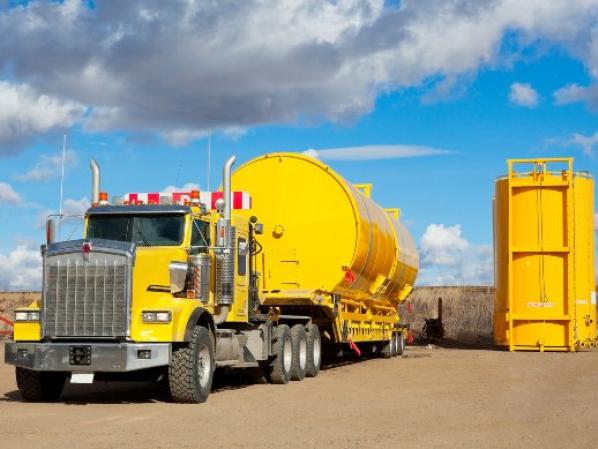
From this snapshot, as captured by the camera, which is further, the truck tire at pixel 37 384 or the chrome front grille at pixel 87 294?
the truck tire at pixel 37 384

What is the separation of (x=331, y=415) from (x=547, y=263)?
17.2 meters

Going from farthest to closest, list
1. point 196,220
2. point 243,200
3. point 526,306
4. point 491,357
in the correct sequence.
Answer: point 526,306 < point 491,357 < point 243,200 < point 196,220

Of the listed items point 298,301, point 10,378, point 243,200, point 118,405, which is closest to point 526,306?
point 298,301

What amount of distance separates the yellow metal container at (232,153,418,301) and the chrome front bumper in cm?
597

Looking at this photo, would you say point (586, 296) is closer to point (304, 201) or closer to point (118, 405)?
point (304, 201)

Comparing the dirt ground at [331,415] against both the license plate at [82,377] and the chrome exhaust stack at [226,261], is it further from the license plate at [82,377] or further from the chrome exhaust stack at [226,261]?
the chrome exhaust stack at [226,261]

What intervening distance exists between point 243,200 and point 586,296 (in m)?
14.7

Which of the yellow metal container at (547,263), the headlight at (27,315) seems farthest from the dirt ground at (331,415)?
the yellow metal container at (547,263)

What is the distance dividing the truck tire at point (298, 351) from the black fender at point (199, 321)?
148 inches

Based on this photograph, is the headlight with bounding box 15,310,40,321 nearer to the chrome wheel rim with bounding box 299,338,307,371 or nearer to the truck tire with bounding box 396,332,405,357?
the chrome wheel rim with bounding box 299,338,307,371

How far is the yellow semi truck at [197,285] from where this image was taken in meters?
13.0

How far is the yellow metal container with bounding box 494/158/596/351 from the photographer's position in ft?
89.9

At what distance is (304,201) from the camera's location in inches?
760

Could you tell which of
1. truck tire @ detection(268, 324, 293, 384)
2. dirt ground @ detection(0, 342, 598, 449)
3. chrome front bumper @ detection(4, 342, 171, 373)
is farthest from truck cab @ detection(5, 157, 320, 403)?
truck tire @ detection(268, 324, 293, 384)
